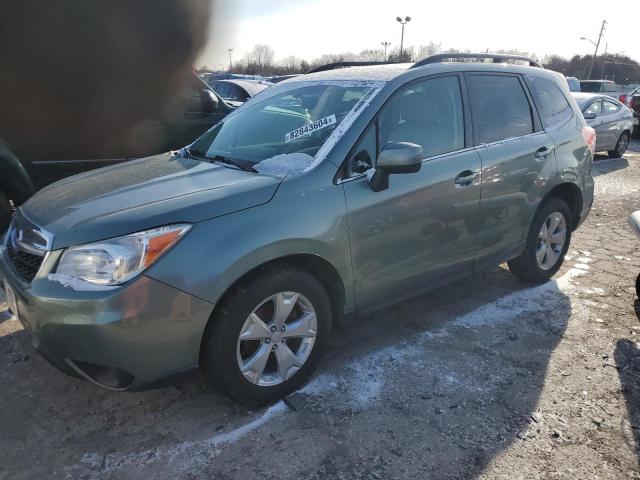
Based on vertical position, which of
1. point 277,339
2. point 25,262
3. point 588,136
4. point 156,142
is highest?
point 588,136

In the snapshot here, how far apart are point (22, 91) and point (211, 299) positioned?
19.9ft

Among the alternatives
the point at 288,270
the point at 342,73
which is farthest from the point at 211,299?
the point at 342,73

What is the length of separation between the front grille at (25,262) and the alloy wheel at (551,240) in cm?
370

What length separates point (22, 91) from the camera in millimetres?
6773

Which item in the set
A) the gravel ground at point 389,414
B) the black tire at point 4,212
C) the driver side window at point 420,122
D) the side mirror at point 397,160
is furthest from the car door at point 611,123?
the black tire at point 4,212

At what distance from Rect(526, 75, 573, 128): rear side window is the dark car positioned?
4.10 meters

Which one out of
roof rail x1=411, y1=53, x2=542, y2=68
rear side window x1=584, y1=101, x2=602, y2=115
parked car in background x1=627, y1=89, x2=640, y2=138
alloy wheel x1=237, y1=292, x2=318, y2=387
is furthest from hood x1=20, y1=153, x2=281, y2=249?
parked car in background x1=627, y1=89, x2=640, y2=138

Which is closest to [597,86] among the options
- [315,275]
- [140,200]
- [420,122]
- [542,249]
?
[542,249]

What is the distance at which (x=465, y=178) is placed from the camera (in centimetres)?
342

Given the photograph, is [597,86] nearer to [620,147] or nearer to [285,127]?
[620,147]

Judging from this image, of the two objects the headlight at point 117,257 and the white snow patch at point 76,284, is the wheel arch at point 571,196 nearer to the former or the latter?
the headlight at point 117,257

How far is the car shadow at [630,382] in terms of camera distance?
2650 mm

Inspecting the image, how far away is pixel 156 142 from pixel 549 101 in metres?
4.73

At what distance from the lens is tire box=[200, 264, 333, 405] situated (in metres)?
2.48
